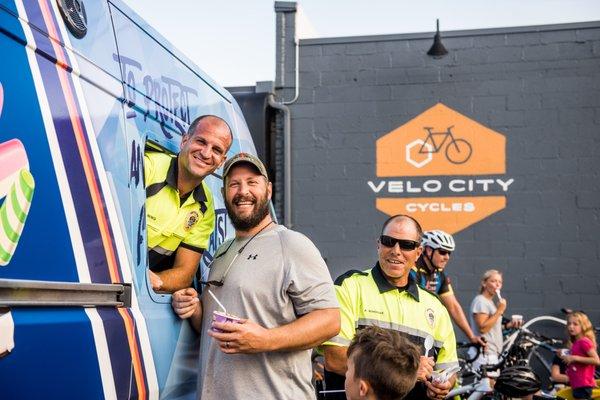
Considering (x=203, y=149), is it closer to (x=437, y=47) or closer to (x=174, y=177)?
(x=174, y=177)

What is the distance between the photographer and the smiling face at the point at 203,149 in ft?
10.6

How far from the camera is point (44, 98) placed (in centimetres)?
214

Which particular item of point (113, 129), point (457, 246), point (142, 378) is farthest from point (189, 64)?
point (457, 246)

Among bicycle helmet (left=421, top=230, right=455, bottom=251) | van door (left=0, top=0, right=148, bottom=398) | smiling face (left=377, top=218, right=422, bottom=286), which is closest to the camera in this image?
van door (left=0, top=0, right=148, bottom=398)

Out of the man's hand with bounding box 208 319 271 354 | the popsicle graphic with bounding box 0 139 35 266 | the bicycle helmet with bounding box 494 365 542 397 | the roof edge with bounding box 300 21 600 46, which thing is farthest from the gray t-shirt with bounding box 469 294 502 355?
the popsicle graphic with bounding box 0 139 35 266

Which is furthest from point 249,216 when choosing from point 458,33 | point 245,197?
point 458,33

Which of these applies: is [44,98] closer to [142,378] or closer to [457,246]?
[142,378]

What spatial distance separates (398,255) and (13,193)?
2237 millimetres

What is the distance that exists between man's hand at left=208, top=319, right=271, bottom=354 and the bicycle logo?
772 centimetres

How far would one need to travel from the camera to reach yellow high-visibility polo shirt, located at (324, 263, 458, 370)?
373cm

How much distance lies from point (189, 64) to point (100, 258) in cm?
140

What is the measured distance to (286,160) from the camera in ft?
34.2

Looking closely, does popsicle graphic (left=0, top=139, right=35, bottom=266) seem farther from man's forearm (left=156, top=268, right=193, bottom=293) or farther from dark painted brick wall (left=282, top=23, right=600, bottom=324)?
dark painted brick wall (left=282, top=23, right=600, bottom=324)

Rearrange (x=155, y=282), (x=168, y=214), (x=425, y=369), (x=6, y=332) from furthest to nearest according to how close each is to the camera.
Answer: (x=425, y=369) < (x=168, y=214) < (x=155, y=282) < (x=6, y=332)
